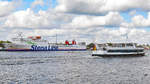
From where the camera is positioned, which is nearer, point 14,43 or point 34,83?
point 34,83

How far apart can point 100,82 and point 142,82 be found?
6445mm

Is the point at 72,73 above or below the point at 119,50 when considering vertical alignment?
below

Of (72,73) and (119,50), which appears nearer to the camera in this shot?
(72,73)

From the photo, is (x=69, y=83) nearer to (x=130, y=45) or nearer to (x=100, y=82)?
(x=100, y=82)

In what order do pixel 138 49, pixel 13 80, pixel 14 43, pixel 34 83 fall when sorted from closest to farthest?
pixel 34 83, pixel 13 80, pixel 138 49, pixel 14 43

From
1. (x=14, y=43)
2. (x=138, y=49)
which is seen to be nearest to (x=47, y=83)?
(x=138, y=49)

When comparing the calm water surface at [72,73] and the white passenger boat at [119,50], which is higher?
the white passenger boat at [119,50]

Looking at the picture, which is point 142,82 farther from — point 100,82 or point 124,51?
point 124,51

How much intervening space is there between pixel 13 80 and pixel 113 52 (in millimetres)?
77286

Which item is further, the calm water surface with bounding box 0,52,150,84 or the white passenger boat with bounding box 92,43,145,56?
the white passenger boat with bounding box 92,43,145,56

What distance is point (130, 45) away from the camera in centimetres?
12650

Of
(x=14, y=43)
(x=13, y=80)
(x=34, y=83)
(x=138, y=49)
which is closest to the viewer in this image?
(x=34, y=83)

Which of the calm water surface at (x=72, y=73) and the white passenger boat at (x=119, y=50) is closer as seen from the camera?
the calm water surface at (x=72, y=73)

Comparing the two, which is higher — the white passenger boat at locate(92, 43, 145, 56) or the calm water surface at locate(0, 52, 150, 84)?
the white passenger boat at locate(92, 43, 145, 56)
